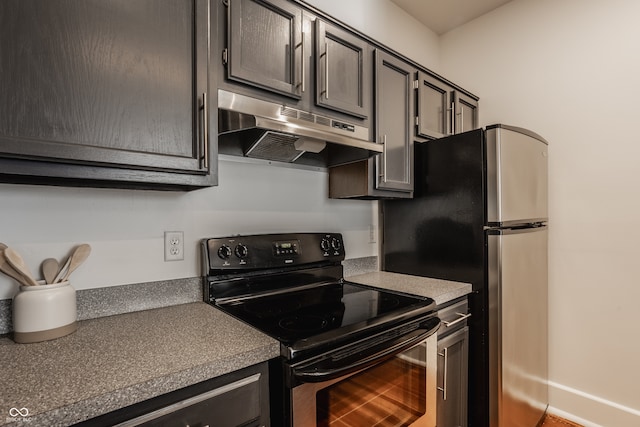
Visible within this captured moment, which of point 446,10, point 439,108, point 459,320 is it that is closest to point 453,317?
point 459,320

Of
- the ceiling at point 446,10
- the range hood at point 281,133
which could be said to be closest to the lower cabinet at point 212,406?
the range hood at point 281,133

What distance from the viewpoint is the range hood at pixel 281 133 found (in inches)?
46.1

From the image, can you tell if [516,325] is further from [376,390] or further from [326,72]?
[326,72]

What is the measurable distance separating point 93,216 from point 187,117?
52 cm

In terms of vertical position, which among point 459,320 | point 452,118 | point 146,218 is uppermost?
point 452,118

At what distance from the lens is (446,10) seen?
2426 mm

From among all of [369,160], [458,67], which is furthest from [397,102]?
[458,67]

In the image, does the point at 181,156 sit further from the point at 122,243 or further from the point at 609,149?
the point at 609,149

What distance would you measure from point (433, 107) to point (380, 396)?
1684mm

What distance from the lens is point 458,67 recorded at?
2.63m

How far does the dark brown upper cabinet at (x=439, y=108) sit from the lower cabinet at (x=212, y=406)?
5.34 ft

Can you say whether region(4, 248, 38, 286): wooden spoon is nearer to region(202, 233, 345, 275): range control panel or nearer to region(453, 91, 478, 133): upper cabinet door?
region(202, 233, 345, 275): range control panel

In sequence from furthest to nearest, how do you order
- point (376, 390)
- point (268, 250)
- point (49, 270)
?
point (268, 250), point (376, 390), point (49, 270)

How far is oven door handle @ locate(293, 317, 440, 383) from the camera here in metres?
0.91
